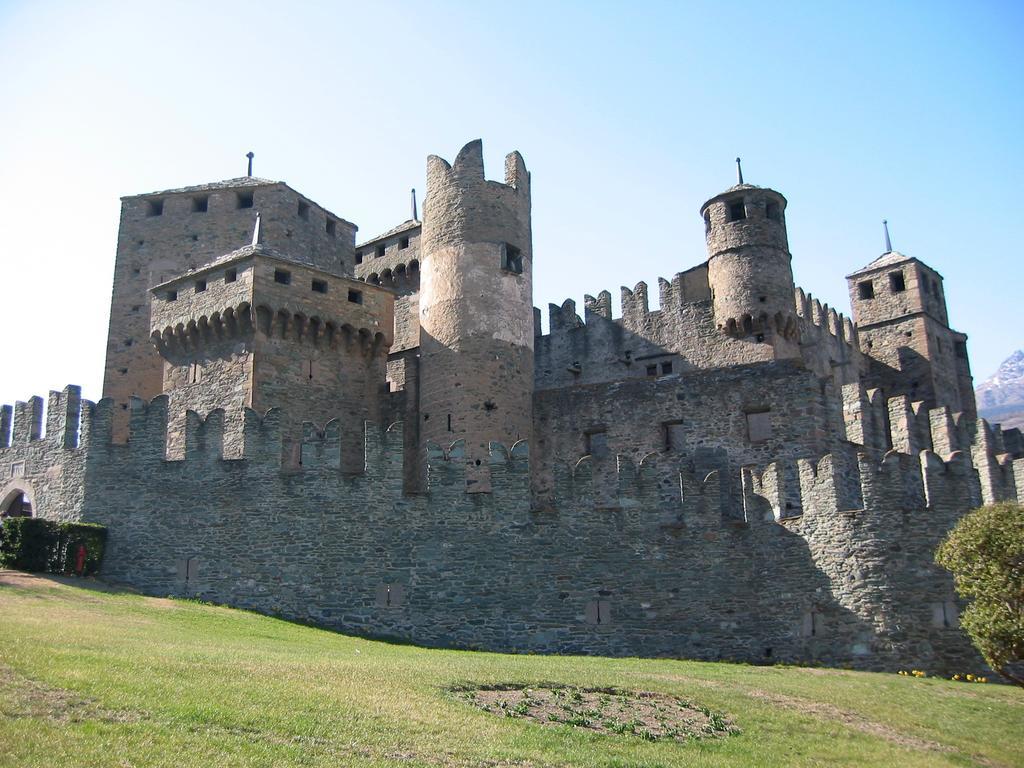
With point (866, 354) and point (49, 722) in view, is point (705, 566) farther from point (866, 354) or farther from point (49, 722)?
point (866, 354)

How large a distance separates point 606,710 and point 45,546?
15.4 meters

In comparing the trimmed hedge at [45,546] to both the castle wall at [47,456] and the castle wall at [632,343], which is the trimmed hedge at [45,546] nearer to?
the castle wall at [47,456]

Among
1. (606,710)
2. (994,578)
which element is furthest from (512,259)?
(606,710)

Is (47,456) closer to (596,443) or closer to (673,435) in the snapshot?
(596,443)

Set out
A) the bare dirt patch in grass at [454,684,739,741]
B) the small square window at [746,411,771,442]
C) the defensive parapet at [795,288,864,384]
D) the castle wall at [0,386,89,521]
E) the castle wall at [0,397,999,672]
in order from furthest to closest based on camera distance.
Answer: the defensive parapet at [795,288,864,384] → the small square window at [746,411,771,442] → the castle wall at [0,386,89,521] → the castle wall at [0,397,999,672] → the bare dirt patch in grass at [454,684,739,741]

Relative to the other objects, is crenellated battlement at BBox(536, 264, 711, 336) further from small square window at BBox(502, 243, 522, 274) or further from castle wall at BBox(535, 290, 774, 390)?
small square window at BBox(502, 243, 522, 274)

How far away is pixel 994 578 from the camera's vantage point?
16938mm

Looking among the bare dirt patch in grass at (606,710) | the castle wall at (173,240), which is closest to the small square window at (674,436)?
the castle wall at (173,240)

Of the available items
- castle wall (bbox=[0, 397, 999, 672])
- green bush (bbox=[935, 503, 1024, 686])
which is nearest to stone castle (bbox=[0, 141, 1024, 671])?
castle wall (bbox=[0, 397, 999, 672])

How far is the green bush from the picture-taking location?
16688 mm

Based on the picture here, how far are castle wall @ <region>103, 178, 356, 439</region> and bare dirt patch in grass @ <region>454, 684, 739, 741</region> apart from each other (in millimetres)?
24414

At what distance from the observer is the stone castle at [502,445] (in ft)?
72.5

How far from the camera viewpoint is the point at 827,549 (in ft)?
71.8

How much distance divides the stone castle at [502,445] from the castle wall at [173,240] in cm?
10
